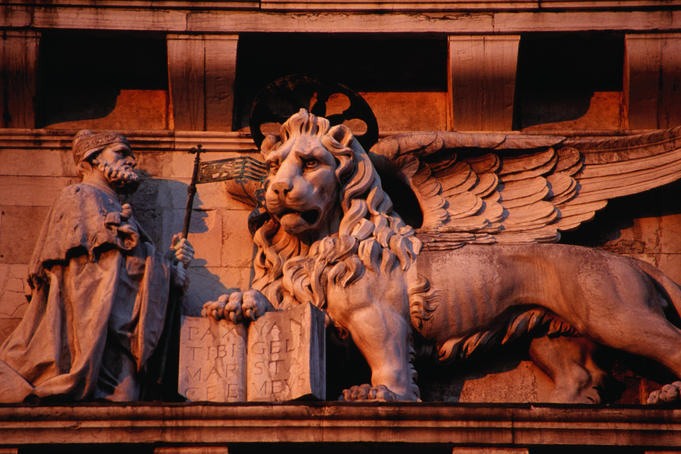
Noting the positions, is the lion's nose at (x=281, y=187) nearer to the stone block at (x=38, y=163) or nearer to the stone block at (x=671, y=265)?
the stone block at (x=38, y=163)

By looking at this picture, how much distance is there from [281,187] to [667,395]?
3.00 metres

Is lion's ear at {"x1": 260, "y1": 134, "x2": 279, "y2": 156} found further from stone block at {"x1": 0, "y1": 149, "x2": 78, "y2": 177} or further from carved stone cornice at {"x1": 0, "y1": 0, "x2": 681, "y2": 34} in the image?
stone block at {"x1": 0, "y1": 149, "x2": 78, "y2": 177}

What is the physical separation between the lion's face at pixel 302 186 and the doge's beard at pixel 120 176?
992 mm

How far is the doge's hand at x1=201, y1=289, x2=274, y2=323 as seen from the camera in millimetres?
11297

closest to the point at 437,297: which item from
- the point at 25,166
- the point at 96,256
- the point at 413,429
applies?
the point at 413,429

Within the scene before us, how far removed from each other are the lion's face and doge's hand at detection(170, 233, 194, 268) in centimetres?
63

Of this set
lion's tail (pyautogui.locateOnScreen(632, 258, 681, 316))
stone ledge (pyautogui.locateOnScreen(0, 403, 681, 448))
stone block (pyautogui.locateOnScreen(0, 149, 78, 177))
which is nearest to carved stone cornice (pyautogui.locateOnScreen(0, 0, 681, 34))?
stone block (pyautogui.locateOnScreen(0, 149, 78, 177))

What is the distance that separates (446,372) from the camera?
11.8 metres

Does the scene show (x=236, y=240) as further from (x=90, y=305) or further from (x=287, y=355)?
(x=287, y=355)

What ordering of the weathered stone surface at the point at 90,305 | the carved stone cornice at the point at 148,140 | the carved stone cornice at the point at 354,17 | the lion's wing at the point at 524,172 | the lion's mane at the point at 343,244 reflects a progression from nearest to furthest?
the weathered stone surface at the point at 90,305, the lion's mane at the point at 343,244, the lion's wing at the point at 524,172, the carved stone cornice at the point at 148,140, the carved stone cornice at the point at 354,17

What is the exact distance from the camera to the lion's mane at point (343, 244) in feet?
38.4

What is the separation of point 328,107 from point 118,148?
Answer: 1.69 metres

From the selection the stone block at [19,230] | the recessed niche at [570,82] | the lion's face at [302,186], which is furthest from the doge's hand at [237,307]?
the recessed niche at [570,82]

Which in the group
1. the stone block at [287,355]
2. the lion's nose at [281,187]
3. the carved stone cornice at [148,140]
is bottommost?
the stone block at [287,355]
